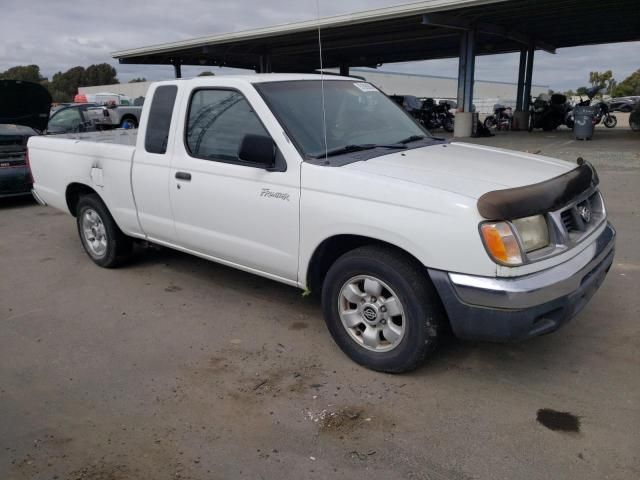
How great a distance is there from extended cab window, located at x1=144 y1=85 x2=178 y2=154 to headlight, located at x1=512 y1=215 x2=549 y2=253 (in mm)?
2934

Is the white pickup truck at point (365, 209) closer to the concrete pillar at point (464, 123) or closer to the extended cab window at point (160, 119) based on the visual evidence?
the extended cab window at point (160, 119)

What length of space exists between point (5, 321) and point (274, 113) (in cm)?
286

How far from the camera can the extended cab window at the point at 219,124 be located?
3.97 metres

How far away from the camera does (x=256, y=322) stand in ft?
14.1

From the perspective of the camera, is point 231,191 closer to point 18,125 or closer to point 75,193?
point 75,193

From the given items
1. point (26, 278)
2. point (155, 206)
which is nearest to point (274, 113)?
point (155, 206)

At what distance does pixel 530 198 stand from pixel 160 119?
10.2 feet

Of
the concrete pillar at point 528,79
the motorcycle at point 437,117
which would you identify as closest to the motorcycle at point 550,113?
the concrete pillar at point 528,79

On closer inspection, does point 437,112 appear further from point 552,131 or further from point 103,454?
point 103,454

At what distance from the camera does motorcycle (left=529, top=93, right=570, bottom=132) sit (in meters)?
22.7

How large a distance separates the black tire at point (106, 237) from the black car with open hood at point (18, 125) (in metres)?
4.06

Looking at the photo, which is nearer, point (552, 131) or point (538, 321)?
point (538, 321)

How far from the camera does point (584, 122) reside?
17516 millimetres

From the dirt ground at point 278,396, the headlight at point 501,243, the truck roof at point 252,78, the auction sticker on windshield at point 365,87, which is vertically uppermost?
the truck roof at point 252,78
